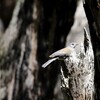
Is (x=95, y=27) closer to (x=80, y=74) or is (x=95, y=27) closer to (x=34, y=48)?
(x=80, y=74)

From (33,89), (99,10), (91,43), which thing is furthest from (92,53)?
(33,89)

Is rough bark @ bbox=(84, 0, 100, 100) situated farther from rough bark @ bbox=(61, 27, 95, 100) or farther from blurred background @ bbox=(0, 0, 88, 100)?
blurred background @ bbox=(0, 0, 88, 100)

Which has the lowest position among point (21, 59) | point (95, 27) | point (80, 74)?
point (80, 74)

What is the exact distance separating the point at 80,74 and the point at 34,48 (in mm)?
2058

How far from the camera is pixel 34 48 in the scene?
4488mm

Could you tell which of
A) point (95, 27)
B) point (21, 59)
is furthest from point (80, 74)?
point (21, 59)

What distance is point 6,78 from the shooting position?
4465 millimetres

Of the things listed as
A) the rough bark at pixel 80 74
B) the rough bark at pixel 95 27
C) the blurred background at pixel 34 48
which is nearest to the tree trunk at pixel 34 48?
the blurred background at pixel 34 48

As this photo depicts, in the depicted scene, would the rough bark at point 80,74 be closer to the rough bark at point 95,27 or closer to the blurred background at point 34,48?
the rough bark at point 95,27

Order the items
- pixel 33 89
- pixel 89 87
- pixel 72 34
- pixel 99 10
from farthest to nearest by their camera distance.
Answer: pixel 33 89
pixel 72 34
pixel 89 87
pixel 99 10

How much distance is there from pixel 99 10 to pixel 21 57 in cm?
224

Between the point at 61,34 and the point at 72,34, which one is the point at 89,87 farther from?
the point at 61,34

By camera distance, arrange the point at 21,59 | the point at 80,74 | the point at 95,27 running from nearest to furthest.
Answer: the point at 95,27, the point at 80,74, the point at 21,59

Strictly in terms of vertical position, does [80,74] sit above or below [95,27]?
below
